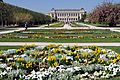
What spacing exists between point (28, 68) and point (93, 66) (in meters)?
1.68

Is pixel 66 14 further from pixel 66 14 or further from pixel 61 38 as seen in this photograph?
pixel 61 38

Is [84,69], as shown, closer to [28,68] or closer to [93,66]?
[93,66]

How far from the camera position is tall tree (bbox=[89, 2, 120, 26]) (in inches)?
1663

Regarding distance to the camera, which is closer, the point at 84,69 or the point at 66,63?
the point at 84,69

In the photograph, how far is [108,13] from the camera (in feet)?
141

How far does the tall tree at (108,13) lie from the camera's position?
4225 cm

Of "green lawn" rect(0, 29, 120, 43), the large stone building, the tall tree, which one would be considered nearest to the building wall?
the large stone building

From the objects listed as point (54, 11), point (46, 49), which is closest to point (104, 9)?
point (46, 49)

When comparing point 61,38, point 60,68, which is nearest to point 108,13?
point 61,38

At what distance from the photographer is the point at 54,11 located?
525ft

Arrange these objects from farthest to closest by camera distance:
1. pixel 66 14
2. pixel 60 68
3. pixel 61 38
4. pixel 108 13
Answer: pixel 66 14, pixel 108 13, pixel 61 38, pixel 60 68

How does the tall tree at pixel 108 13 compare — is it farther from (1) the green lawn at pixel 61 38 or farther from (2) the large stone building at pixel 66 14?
(2) the large stone building at pixel 66 14

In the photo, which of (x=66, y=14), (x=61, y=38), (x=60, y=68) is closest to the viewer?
(x=60, y=68)

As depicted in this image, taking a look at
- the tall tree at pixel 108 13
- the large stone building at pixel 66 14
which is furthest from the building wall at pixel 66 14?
the tall tree at pixel 108 13
